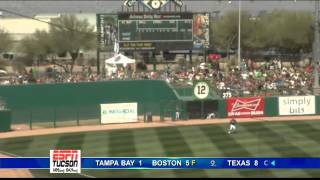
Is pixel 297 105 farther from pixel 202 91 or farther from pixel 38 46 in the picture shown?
pixel 38 46

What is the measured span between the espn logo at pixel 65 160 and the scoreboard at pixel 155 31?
3652cm

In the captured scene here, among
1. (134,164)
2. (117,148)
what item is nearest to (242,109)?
(117,148)

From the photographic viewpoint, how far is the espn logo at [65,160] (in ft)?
42.9

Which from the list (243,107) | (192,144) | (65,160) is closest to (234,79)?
(243,107)

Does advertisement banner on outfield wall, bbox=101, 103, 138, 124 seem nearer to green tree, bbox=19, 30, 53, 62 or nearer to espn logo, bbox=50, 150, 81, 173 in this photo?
espn logo, bbox=50, 150, 81, 173

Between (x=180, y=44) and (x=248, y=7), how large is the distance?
4517cm

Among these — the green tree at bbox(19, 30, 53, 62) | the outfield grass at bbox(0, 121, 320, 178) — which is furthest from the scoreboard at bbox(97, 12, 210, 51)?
the green tree at bbox(19, 30, 53, 62)

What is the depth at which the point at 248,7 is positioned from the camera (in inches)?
3666

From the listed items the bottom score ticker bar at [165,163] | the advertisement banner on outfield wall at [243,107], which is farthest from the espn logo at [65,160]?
the advertisement banner on outfield wall at [243,107]

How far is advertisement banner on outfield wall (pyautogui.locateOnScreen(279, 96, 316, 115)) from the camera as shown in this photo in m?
38.2

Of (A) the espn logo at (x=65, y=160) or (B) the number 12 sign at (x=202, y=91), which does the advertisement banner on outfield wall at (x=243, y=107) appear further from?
(A) the espn logo at (x=65, y=160)

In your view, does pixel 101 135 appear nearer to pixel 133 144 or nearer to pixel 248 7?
pixel 133 144

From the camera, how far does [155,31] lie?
49.8 metres

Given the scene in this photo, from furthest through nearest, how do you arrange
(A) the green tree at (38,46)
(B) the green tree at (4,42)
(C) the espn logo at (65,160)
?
(A) the green tree at (38,46) < (B) the green tree at (4,42) < (C) the espn logo at (65,160)
